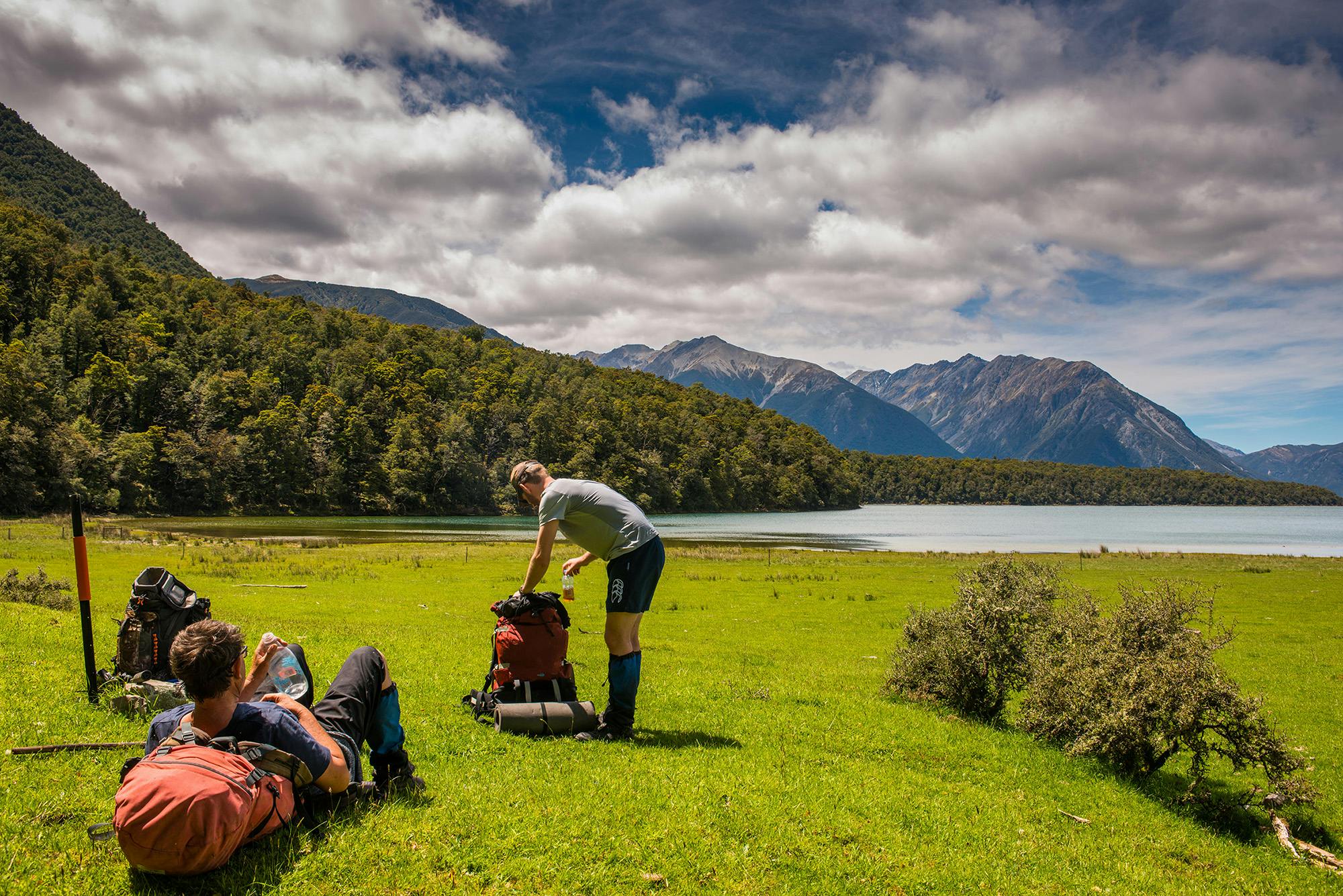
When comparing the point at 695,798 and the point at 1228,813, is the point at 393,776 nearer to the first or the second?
the point at 695,798

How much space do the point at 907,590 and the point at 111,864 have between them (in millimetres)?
31253

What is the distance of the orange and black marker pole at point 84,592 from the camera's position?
22.5 ft

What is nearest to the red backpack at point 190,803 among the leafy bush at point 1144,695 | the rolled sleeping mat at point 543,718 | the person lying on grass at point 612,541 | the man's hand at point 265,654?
the man's hand at point 265,654

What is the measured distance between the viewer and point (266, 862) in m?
4.55

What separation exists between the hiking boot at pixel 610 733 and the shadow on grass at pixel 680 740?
5.6 inches

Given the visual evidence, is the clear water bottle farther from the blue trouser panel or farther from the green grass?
the blue trouser panel

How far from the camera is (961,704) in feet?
37.6

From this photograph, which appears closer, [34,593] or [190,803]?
[190,803]

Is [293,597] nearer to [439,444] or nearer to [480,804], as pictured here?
[480,804]

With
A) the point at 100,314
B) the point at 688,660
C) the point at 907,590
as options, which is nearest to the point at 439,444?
the point at 100,314

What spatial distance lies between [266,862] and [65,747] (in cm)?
302

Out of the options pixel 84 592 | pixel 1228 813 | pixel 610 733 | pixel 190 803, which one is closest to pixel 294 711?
pixel 190 803

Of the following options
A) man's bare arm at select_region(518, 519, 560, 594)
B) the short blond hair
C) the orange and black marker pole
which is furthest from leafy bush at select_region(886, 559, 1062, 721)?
the orange and black marker pole

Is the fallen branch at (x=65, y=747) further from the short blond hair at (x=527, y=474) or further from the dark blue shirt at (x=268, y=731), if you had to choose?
the short blond hair at (x=527, y=474)
